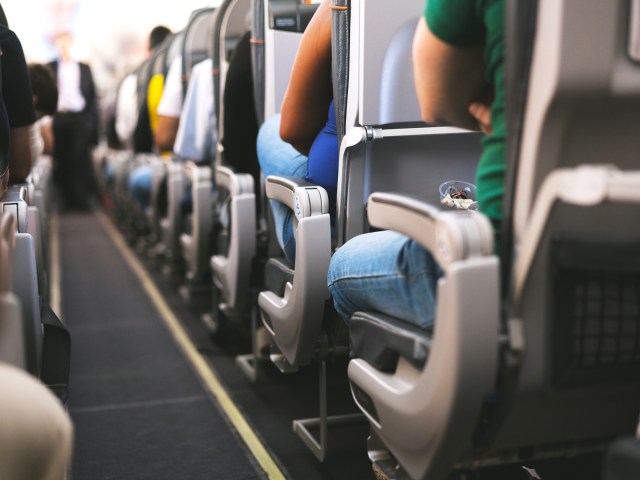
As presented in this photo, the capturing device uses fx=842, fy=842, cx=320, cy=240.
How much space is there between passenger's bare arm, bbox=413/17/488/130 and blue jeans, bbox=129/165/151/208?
460cm

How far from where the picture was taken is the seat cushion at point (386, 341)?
178cm

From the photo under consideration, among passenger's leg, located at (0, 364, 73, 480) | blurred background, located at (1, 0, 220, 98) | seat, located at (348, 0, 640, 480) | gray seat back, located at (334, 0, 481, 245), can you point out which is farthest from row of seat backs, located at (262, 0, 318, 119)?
blurred background, located at (1, 0, 220, 98)

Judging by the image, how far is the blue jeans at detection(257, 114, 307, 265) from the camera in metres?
2.85

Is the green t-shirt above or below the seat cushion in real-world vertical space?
above

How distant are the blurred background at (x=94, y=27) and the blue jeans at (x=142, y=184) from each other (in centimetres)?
908

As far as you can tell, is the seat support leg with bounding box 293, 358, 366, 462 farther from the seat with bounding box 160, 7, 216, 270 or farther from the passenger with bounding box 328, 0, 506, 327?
the seat with bounding box 160, 7, 216, 270

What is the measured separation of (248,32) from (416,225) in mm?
2143

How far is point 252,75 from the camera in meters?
3.63

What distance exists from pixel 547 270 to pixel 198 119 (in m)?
3.26

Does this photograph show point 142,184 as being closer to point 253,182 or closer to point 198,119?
point 198,119

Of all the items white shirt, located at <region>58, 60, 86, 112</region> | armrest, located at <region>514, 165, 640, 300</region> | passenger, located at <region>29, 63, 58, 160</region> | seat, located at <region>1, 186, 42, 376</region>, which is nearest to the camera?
armrest, located at <region>514, 165, 640, 300</region>

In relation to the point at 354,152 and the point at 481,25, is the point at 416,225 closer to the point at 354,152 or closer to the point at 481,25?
the point at 481,25

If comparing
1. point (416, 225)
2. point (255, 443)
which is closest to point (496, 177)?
point (416, 225)

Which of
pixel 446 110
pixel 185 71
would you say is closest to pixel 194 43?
pixel 185 71
